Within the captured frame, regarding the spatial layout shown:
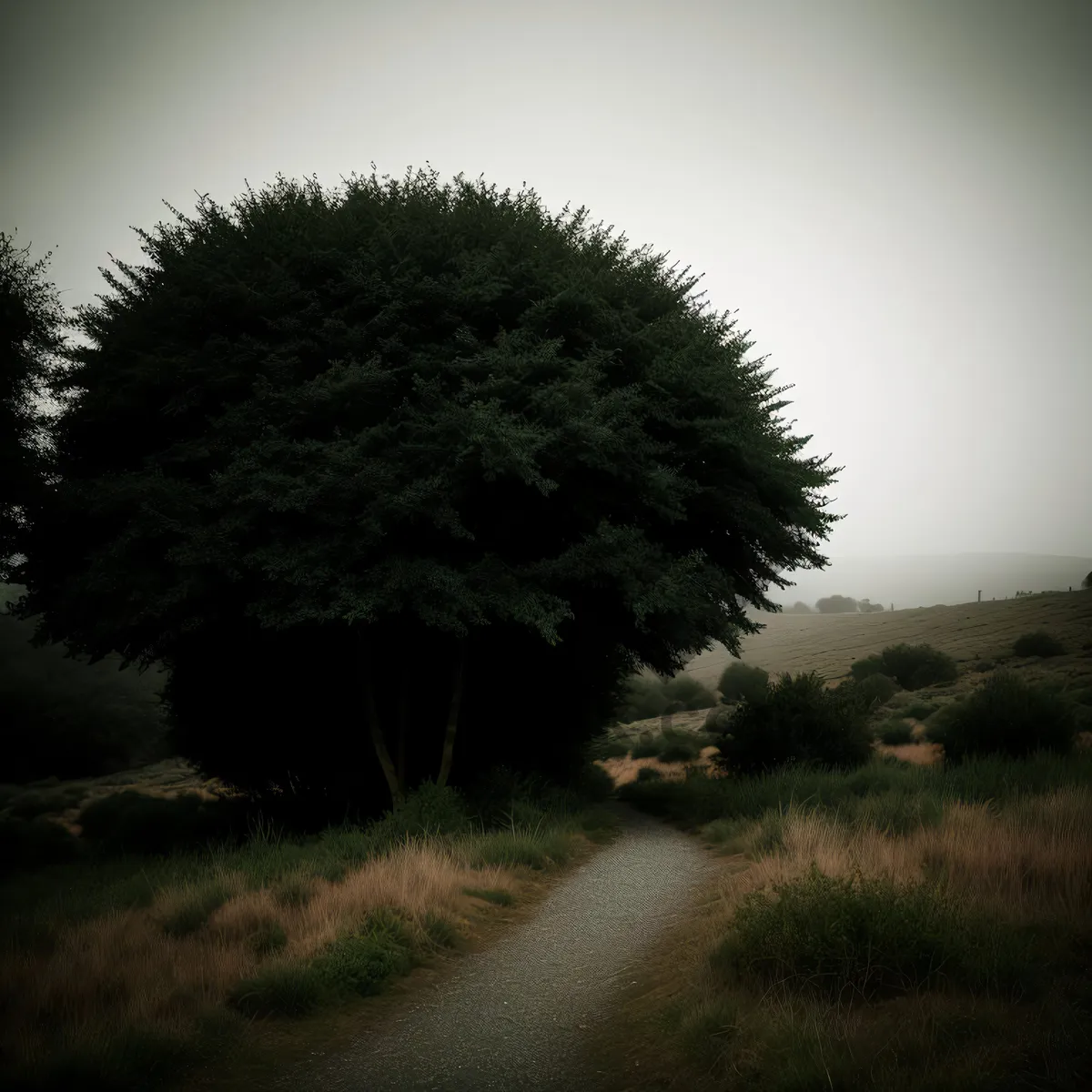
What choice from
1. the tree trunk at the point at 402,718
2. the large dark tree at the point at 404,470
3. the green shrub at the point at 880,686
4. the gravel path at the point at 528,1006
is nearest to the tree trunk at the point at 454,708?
the large dark tree at the point at 404,470

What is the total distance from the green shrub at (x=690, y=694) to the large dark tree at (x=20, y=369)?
4499cm

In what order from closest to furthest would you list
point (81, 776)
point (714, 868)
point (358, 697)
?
point (714, 868)
point (358, 697)
point (81, 776)

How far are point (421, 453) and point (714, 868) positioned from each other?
23.9 ft

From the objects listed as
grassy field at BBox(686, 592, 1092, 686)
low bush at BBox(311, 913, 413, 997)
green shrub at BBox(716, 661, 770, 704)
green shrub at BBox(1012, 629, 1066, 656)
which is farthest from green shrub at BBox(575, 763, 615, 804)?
green shrub at BBox(716, 661, 770, 704)

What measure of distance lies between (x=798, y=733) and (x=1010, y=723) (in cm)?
438

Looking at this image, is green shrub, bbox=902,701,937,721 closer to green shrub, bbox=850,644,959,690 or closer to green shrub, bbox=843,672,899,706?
green shrub, bbox=843,672,899,706

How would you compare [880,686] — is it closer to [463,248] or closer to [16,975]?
[463,248]

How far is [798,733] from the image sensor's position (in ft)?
52.5

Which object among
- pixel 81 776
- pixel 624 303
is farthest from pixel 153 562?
pixel 81 776

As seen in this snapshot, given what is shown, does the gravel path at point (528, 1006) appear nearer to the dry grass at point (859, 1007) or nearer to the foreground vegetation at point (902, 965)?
the dry grass at point (859, 1007)

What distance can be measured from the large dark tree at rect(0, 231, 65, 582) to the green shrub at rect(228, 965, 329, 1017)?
38.0 feet

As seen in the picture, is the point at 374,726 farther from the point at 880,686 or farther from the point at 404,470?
the point at 880,686

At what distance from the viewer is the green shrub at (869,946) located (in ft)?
14.5

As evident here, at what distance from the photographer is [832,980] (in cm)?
457
